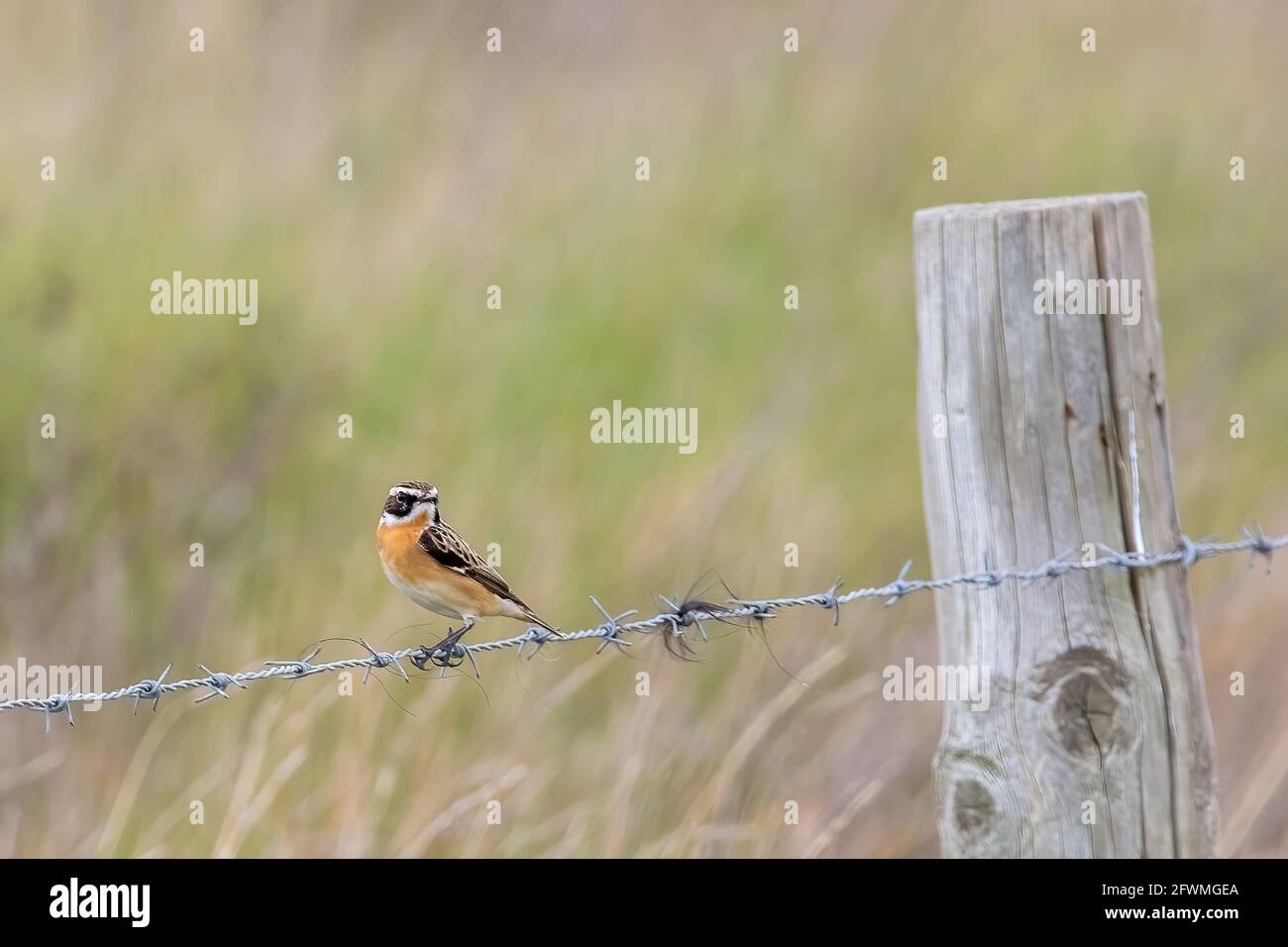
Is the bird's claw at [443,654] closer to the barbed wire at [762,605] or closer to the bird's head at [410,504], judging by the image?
the barbed wire at [762,605]

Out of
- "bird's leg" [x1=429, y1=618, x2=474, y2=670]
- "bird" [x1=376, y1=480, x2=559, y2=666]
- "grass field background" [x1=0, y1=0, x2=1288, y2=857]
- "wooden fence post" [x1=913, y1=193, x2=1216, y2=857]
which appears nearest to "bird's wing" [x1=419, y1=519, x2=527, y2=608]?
"bird" [x1=376, y1=480, x2=559, y2=666]

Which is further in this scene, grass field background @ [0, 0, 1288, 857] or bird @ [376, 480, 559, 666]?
grass field background @ [0, 0, 1288, 857]

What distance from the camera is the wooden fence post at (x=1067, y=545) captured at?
125 inches

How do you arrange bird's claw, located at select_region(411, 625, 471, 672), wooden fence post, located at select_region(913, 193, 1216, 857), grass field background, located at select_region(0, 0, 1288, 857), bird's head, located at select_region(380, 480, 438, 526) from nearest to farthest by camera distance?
wooden fence post, located at select_region(913, 193, 1216, 857) < bird's claw, located at select_region(411, 625, 471, 672) < bird's head, located at select_region(380, 480, 438, 526) < grass field background, located at select_region(0, 0, 1288, 857)

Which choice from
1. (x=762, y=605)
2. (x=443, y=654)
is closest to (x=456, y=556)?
(x=443, y=654)

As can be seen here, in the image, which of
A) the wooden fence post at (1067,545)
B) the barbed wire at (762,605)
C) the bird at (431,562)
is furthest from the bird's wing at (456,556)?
the wooden fence post at (1067,545)

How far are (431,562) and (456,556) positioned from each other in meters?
0.08

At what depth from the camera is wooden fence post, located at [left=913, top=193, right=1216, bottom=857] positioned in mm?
3174

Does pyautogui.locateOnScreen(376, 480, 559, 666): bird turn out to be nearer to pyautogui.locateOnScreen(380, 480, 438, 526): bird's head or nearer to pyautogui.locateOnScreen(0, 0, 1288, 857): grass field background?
pyautogui.locateOnScreen(380, 480, 438, 526): bird's head

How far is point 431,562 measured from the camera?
474cm

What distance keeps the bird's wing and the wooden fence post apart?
1917 millimetres

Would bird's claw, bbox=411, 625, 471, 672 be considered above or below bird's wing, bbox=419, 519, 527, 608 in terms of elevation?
below

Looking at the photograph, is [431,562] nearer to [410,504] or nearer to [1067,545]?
[410,504]

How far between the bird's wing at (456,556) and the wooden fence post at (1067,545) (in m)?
1.92
